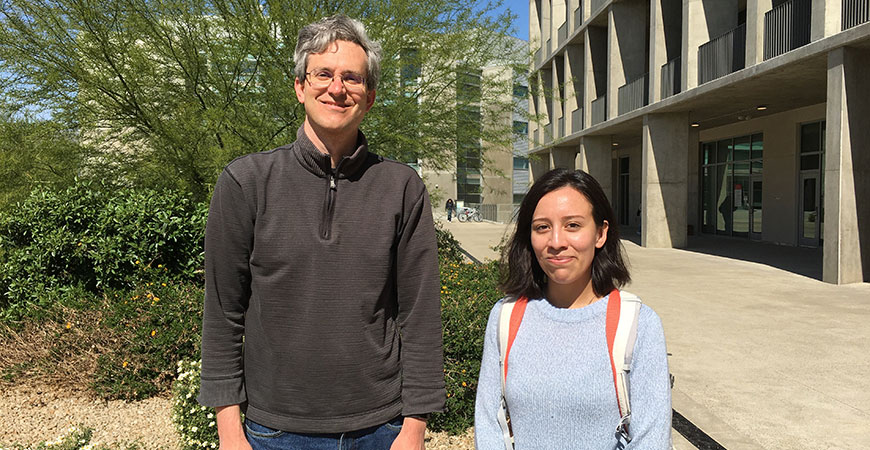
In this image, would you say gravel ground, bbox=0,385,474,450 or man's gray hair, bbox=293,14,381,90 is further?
gravel ground, bbox=0,385,474,450

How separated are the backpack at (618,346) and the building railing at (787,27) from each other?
1333 centimetres

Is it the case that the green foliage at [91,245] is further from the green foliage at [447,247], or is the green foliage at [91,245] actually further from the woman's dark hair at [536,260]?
→ the green foliage at [447,247]

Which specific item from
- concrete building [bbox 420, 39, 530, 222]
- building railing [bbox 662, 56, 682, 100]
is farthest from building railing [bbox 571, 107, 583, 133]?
concrete building [bbox 420, 39, 530, 222]

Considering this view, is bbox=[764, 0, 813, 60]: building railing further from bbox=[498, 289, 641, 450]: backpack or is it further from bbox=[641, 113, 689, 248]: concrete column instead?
bbox=[498, 289, 641, 450]: backpack

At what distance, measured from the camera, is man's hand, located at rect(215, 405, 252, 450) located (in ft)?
5.66

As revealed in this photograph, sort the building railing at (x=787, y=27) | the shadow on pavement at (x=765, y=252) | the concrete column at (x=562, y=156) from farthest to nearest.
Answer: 1. the concrete column at (x=562, y=156)
2. the shadow on pavement at (x=765, y=252)
3. the building railing at (x=787, y=27)

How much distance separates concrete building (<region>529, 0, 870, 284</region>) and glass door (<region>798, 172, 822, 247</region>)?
0.15ft

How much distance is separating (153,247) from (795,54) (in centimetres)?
1197

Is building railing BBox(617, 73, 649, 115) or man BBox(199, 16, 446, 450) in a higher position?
building railing BBox(617, 73, 649, 115)

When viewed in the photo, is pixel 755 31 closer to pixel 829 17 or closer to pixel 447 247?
pixel 829 17

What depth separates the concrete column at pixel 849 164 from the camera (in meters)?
11.1

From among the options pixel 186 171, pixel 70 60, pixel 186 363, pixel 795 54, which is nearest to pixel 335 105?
pixel 186 363

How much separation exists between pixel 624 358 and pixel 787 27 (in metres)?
13.8

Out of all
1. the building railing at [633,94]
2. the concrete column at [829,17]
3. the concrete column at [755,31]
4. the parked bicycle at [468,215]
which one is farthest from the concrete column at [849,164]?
the parked bicycle at [468,215]
